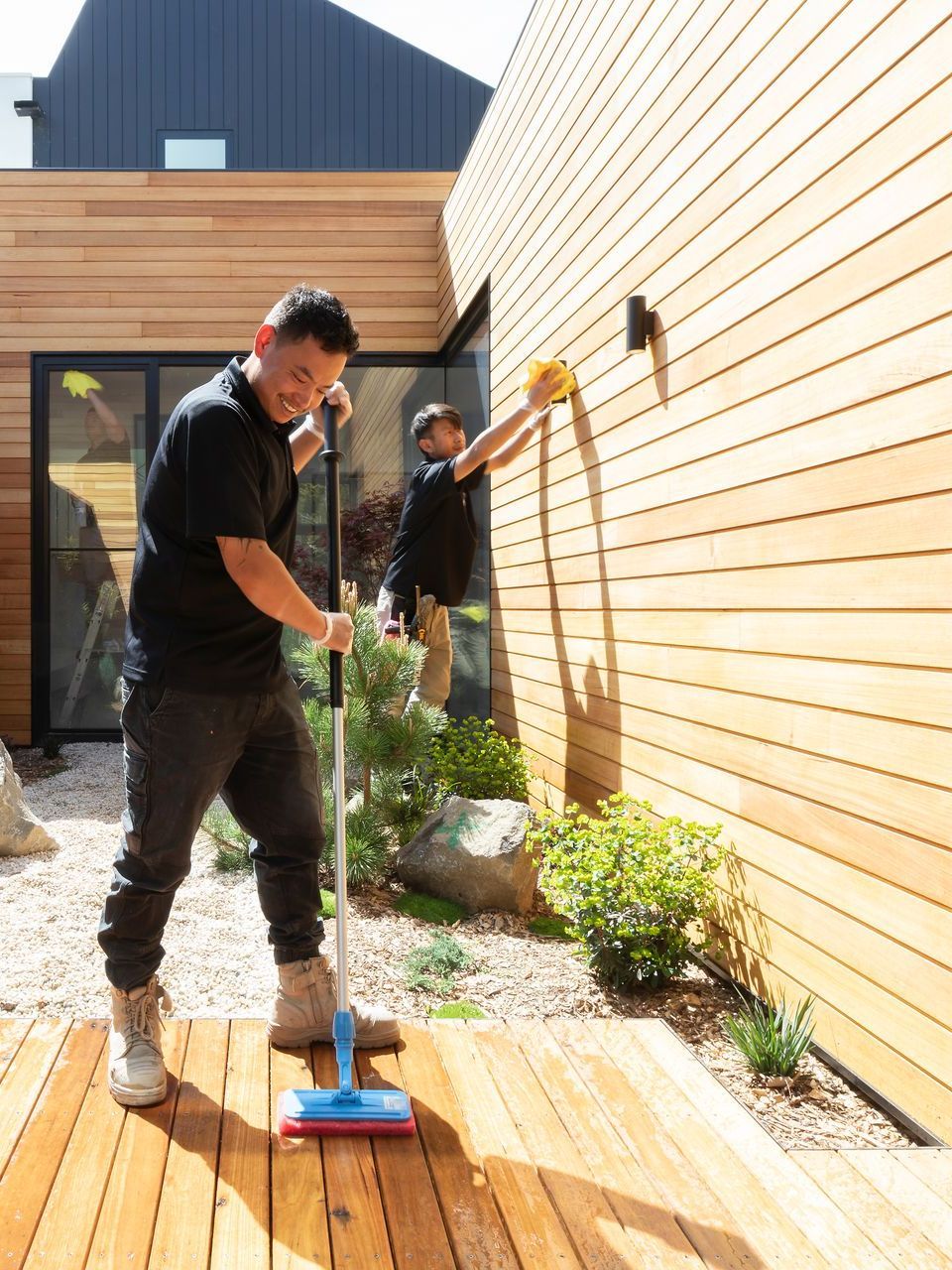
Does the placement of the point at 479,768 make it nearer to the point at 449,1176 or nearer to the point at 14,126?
the point at 449,1176

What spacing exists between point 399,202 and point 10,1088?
20.7ft

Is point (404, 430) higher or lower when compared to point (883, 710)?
higher

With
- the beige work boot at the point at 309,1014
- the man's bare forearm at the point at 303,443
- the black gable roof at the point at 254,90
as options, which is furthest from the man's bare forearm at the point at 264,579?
the black gable roof at the point at 254,90

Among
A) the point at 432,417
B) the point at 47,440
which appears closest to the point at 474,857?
the point at 432,417

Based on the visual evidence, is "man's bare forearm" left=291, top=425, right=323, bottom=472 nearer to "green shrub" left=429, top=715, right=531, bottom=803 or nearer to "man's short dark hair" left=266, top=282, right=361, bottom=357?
"man's short dark hair" left=266, top=282, right=361, bottom=357

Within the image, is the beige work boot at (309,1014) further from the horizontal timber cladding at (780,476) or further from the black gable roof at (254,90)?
the black gable roof at (254,90)

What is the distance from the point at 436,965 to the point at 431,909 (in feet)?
1.86

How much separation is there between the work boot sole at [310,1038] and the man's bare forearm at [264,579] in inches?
34.6

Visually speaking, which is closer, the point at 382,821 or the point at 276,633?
the point at 276,633

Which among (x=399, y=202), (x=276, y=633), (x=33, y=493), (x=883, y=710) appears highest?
(x=399, y=202)

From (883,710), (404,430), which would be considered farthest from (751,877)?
(404,430)

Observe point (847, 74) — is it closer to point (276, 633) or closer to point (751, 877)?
point (276, 633)

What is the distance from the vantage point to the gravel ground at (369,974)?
2.11m

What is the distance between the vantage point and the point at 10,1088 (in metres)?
1.97
